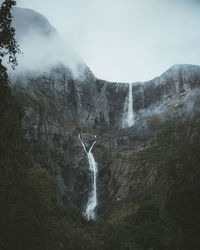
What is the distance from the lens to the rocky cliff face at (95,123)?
60.0 meters

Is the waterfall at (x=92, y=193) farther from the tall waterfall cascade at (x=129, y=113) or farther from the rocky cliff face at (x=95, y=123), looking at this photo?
the tall waterfall cascade at (x=129, y=113)

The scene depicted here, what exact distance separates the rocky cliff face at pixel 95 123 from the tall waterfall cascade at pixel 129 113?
1577 millimetres

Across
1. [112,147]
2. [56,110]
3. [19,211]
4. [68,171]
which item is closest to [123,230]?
[19,211]

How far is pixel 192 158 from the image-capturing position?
68.8 ft

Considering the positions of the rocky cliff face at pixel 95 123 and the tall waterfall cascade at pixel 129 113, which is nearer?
the rocky cliff face at pixel 95 123

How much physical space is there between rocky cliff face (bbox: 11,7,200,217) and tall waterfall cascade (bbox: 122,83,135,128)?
158 centimetres

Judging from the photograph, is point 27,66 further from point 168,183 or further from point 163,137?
point 168,183

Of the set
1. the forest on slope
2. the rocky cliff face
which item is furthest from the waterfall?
the forest on slope

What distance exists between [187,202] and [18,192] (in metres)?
13.1

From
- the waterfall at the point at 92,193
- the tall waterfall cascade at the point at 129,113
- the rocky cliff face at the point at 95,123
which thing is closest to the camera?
the waterfall at the point at 92,193

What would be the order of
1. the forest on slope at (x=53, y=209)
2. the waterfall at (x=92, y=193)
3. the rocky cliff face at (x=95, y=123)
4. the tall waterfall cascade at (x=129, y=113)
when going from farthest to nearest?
the tall waterfall cascade at (x=129, y=113)
the rocky cliff face at (x=95, y=123)
the waterfall at (x=92, y=193)
the forest on slope at (x=53, y=209)

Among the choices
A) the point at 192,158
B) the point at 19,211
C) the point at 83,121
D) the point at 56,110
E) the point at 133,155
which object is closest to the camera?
the point at 19,211

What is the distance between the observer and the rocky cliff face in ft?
197

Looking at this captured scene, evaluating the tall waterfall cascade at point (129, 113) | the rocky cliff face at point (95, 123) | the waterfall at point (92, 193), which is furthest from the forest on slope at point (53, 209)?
the tall waterfall cascade at point (129, 113)
